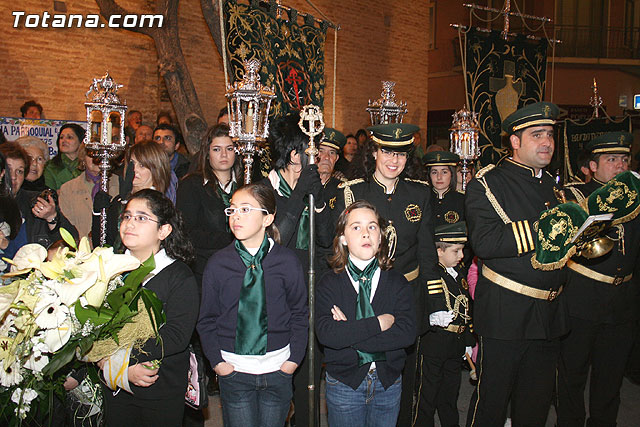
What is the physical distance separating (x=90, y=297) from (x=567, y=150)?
20.9 feet

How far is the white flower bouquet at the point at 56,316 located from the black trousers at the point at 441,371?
7.37 feet

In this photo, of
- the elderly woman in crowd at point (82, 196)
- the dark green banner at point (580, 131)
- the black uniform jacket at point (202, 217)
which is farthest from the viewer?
the dark green banner at point (580, 131)

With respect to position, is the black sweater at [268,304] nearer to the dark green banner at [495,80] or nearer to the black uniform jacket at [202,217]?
the black uniform jacket at [202,217]

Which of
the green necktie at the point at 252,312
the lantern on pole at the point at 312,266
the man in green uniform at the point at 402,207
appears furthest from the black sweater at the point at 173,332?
the man in green uniform at the point at 402,207

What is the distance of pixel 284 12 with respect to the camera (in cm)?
541

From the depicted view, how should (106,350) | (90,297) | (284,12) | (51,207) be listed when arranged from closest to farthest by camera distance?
(90,297)
(106,350)
(51,207)
(284,12)

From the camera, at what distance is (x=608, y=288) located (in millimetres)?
4070

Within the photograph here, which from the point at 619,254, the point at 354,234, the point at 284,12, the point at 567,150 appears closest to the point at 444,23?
the point at 567,150

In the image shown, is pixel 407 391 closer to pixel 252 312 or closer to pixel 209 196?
pixel 252 312

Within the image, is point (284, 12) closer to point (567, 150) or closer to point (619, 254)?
point (619, 254)

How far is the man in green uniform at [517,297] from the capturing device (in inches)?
135

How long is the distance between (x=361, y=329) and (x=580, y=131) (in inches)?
222

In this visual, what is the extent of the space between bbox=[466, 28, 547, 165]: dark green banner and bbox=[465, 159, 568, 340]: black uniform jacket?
11.0ft

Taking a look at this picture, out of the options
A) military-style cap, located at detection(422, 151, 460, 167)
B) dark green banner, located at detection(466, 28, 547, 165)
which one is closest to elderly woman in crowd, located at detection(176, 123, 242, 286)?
military-style cap, located at detection(422, 151, 460, 167)
